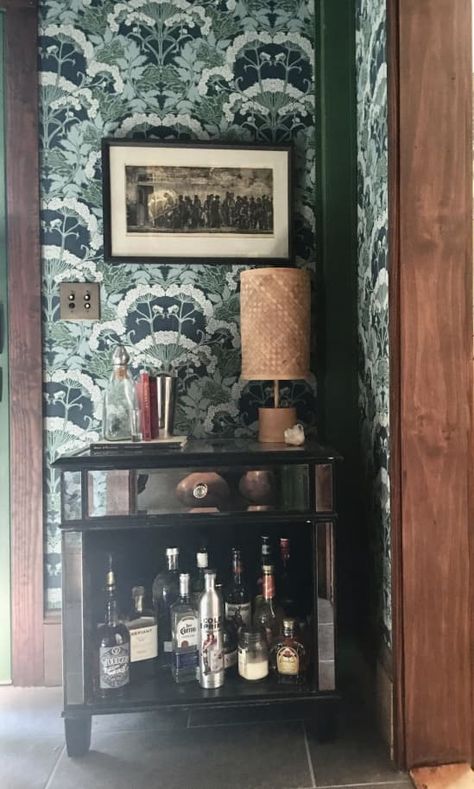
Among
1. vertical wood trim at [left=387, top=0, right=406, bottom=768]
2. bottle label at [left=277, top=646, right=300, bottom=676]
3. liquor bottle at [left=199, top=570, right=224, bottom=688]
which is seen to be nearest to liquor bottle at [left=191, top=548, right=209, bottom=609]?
liquor bottle at [left=199, top=570, right=224, bottom=688]

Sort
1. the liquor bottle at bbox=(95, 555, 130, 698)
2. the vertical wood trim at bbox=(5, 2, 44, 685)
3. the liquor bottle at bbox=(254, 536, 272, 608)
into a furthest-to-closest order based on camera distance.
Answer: the vertical wood trim at bbox=(5, 2, 44, 685) → the liquor bottle at bbox=(254, 536, 272, 608) → the liquor bottle at bbox=(95, 555, 130, 698)

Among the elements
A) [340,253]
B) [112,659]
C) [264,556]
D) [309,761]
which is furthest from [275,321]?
[309,761]

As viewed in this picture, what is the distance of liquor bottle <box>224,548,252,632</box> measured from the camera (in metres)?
1.54

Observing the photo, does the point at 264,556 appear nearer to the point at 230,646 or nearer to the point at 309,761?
the point at 230,646

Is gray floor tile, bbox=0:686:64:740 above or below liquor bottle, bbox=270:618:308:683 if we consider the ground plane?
below

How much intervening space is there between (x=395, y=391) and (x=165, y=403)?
626 millimetres

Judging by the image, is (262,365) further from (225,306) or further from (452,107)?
(452,107)

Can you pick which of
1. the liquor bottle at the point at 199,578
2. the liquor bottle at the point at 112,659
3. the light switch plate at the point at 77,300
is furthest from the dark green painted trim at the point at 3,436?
the liquor bottle at the point at 199,578

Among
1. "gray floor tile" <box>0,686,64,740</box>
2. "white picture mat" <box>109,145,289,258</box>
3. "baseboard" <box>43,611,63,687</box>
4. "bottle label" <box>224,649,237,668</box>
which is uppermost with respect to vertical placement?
"white picture mat" <box>109,145,289,258</box>

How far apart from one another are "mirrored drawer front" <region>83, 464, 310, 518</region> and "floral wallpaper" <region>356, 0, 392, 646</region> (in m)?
0.27

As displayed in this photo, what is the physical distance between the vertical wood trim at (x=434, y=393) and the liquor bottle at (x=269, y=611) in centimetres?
34

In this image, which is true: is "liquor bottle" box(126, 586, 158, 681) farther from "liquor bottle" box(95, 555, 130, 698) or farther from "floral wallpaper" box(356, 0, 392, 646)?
"floral wallpaper" box(356, 0, 392, 646)

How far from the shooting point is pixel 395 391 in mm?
1393

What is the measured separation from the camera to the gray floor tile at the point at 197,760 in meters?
1.33
